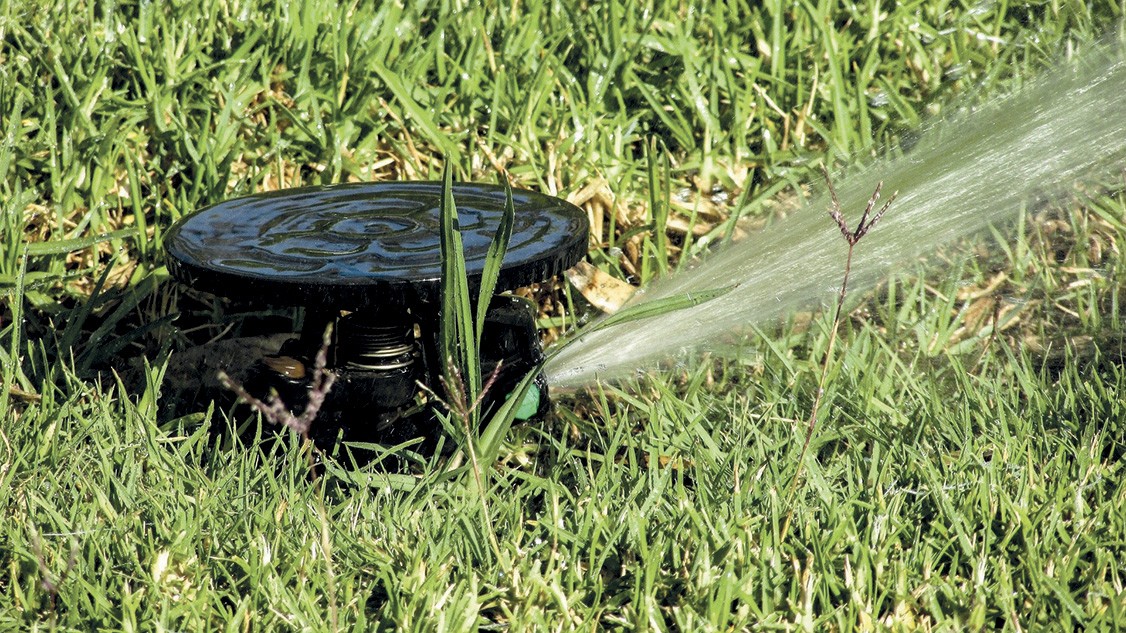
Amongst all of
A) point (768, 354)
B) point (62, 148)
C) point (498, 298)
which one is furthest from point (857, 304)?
point (62, 148)

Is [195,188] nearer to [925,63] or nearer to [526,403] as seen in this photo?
[526,403]

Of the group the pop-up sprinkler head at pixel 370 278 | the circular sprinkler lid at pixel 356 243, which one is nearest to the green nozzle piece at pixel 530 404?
the pop-up sprinkler head at pixel 370 278

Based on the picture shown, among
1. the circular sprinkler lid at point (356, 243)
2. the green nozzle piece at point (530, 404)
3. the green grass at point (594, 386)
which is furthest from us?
the green nozzle piece at point (530, 404)

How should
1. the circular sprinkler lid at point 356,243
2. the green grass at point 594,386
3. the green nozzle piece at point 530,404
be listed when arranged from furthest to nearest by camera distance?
the green nozzle piece at point 530,404 → the circular sprinkler lid at point 356,243 → the green grass at point 594,386

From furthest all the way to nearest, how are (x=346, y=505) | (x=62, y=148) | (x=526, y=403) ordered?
1. (x=62, y=148)
2. (x=526, y=403)
3. (x=346, y=505)

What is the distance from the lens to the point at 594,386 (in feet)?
9.02

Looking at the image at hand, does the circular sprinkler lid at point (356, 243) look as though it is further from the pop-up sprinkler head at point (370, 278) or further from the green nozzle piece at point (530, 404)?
the green nozzle piece at point (530, 404)

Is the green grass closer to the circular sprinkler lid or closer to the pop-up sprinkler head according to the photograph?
the pop-up sprinkler head

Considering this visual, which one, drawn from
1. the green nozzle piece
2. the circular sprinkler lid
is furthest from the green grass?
the circular sprinkler lid

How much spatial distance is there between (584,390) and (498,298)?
32 centimetres

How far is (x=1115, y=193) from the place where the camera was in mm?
3277

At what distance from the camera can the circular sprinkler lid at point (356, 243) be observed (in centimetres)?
215

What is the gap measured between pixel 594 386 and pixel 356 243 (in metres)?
0.68

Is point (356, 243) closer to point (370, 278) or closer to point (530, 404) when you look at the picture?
point (370, 278)
